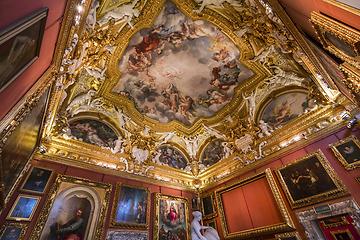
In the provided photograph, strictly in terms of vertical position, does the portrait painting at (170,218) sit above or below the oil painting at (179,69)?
below

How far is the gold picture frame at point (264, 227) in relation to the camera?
7.24m

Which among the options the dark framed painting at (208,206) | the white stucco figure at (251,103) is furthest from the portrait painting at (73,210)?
the white stucco figure at (251,103)

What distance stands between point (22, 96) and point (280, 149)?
10.1 metres

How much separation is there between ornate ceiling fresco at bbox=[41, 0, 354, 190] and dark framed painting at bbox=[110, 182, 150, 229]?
0.98 metres

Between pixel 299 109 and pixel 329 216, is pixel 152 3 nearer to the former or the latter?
pixel 299 109

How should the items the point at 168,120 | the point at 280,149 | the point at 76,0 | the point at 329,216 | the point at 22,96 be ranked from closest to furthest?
the point at 22,96
the point at 76,0
the point at 329,216
the point at 280,149
the point at 168,120

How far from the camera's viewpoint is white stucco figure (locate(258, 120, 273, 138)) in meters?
9.75

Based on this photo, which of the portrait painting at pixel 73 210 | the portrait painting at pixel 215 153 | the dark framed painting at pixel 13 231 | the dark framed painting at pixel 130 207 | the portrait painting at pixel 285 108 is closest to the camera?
the dark framed painting at pixel 13 231

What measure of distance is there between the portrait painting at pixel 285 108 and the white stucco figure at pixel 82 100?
10.4 metres

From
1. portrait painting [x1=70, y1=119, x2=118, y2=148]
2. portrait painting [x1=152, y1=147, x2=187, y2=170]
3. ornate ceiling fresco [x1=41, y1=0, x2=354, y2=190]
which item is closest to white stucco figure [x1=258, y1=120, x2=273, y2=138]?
ornate ceiling fresco [x1=41, y1=0, x2=354, y2=190]

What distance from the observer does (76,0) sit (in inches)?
164

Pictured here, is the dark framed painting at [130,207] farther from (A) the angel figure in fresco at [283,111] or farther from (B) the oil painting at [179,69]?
(A) the angel figure in fresco at [283,111]

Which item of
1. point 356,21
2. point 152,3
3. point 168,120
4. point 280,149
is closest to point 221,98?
point 168,120

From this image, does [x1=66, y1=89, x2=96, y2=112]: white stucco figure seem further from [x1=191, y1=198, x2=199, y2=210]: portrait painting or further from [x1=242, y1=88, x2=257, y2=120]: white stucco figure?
[x1=242, y1=88, x2=257, y2=120]: white stucco figure
